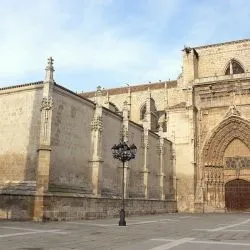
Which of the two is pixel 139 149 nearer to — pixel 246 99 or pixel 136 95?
pixel 246 99

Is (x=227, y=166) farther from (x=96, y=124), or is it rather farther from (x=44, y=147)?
(x=44, y=147)

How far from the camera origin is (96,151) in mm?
19609

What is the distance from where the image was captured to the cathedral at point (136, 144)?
1633cm

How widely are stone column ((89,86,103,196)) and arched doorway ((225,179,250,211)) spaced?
51.2ft

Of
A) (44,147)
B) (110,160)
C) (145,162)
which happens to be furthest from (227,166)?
(44,147)

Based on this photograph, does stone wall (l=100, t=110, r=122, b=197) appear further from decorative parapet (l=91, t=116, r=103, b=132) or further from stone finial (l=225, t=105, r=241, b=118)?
stone finial (l=225, t=105, r=241, b=118)

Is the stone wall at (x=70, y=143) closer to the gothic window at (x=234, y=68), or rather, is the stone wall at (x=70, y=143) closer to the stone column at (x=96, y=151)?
the stone column at (x=96, y=151)

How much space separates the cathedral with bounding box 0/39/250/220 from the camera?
16.3m

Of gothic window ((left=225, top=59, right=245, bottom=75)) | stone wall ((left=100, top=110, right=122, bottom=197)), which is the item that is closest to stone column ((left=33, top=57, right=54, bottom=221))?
stone wall ((left=100, top=110, right=122, bottom=197))

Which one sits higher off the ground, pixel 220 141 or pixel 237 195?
pixel 220 141

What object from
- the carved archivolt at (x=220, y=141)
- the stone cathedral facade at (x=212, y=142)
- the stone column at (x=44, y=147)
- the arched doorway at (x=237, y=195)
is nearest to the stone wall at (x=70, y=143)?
the stone column at (x=44, y=147)

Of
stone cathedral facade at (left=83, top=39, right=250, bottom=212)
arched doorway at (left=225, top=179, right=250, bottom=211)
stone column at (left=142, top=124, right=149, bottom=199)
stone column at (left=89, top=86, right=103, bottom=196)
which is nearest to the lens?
stone column at (left=89, top=86, right=103, bottom=196)

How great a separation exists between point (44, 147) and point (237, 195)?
806 inches

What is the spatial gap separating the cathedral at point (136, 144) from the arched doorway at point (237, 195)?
8 centimetres
